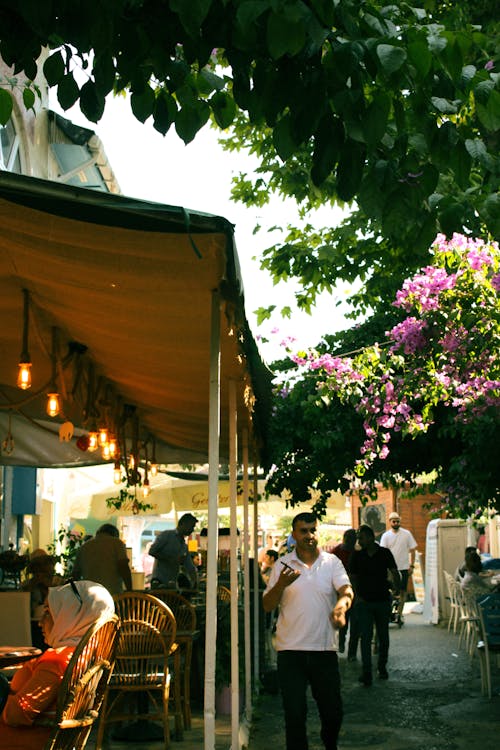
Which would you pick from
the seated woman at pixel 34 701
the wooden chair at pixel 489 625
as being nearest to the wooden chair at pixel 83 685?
the seated woman at pixel 34 701

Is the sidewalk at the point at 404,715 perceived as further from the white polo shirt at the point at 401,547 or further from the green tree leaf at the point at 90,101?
the green tree leaf at the point at 90,101

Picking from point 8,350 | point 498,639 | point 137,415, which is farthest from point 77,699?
point 498,639

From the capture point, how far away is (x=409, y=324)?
977 centimetres

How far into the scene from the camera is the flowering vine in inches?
340

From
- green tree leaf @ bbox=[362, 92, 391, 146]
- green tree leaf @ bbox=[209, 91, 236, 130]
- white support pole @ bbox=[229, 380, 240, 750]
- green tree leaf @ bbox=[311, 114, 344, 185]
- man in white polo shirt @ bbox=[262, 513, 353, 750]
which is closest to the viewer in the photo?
green tree leaf @ bbox=[362, 92, 391, 146]

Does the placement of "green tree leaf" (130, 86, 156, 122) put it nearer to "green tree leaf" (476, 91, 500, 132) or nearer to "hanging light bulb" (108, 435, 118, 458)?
"green tree leaf" (476, 91, 500, 132)

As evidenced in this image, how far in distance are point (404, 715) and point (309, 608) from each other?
12.9ft

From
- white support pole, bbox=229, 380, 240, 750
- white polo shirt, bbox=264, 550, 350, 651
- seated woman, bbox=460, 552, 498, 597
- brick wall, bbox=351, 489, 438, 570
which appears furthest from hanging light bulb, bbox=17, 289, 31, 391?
brick wall, bbox=351, 489, 438, 570

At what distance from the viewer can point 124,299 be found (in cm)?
557

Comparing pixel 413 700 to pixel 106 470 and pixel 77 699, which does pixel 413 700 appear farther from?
pixel 106 470

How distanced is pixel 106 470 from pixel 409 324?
13.3 metres

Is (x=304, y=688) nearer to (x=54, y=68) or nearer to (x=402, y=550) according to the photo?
(x=54, y=68)

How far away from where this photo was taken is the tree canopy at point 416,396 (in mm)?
8797

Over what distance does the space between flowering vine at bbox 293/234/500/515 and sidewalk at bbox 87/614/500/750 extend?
8.79 ft
